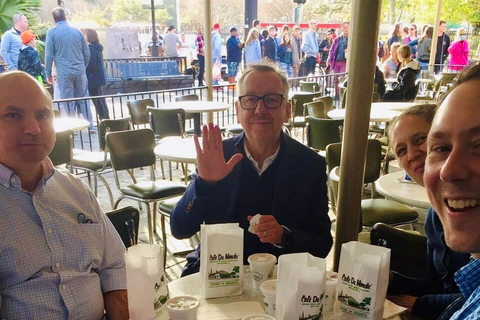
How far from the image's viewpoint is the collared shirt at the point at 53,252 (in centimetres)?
142

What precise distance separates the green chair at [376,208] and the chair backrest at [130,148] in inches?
62.2

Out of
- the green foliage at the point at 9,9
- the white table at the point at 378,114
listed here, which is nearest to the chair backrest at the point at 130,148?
the white table at the point at 378,114

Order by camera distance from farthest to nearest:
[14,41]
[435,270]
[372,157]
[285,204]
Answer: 1. [14,41]
2. [372,157]
3. [285,204]
4. [435,270]

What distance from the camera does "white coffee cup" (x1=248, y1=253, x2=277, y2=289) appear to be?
137 cm

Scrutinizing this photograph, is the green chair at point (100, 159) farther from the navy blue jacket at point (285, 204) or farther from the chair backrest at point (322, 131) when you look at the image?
the navy blue jacket at point (285, 204)

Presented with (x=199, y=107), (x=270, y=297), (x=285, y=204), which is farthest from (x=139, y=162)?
(x=270, y=297)

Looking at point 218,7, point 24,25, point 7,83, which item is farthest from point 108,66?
point 218,7

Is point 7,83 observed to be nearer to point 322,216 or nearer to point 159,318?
point 159,318

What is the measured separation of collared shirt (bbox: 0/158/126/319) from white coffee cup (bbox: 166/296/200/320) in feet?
1.77

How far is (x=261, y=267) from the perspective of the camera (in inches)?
54.0

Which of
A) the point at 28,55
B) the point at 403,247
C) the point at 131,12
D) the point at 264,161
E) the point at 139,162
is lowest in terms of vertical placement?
the point at 139,162

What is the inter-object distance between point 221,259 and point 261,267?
0.48 ft

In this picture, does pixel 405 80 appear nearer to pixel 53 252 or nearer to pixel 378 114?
pixel 378 114

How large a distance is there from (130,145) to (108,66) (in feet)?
33.5
